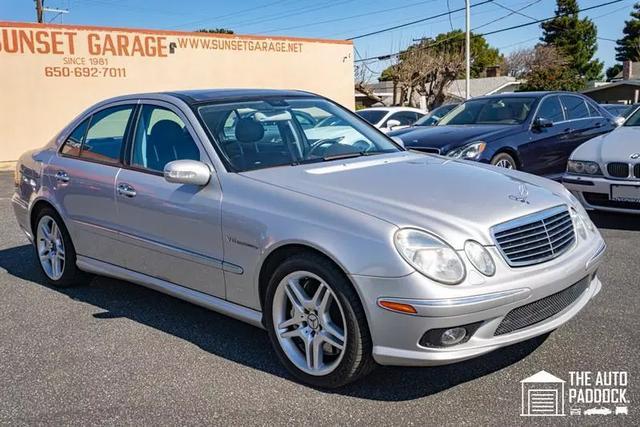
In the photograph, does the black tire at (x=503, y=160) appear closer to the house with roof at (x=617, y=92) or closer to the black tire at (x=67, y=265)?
the black tire at (x=67, y=265)

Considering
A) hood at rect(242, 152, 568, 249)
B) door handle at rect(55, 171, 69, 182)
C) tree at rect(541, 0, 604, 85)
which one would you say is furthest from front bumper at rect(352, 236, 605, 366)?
tree at rect(541, 0, 604, 85)

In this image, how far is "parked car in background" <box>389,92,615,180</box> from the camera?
823 cm

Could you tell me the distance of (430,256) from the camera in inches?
122

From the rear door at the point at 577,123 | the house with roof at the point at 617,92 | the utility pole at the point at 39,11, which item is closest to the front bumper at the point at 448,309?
the rear door at the point at 577,123

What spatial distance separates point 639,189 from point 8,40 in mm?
18271

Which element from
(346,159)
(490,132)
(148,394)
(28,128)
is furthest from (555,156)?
(28,128)

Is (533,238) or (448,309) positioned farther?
(533,238)

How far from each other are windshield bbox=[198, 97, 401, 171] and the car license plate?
3.09 meters

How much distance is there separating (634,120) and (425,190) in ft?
18.5

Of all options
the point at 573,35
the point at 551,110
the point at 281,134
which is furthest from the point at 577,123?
the point at 573,35

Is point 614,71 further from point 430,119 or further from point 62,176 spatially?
point 62,176

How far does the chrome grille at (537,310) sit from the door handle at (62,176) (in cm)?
347

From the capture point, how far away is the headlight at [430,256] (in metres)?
3.07

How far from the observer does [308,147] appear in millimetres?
4387
